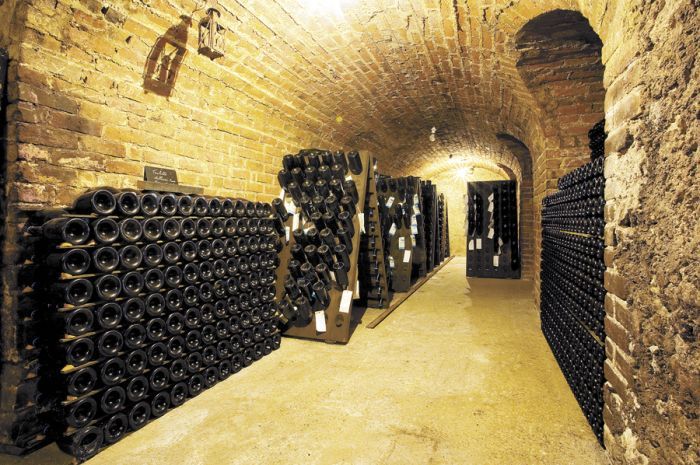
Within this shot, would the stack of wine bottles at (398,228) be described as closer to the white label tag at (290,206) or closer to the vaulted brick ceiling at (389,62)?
the vaulted brick ceiling at (389,62)

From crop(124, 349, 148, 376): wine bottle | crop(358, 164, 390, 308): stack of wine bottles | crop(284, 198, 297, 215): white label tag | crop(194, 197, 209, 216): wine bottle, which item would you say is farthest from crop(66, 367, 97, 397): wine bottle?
crop(358, 164, 390, 308): stack of wine bottles

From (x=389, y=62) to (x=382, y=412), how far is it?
13.6 feet

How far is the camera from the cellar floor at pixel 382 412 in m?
1.94

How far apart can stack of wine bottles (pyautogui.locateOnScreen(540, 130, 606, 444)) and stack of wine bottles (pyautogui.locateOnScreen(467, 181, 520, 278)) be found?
4.88 metres

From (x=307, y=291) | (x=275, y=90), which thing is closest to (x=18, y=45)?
(x=275, y=90)

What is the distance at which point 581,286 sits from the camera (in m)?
2.52

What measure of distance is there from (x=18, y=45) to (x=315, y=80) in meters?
3.05

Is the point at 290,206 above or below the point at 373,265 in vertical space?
above

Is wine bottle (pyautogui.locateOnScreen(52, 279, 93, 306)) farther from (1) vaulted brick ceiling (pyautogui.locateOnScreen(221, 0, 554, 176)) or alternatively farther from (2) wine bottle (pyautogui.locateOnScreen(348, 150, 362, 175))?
(2) wine bottle (pyautogui.locateOnScreen(348, 150, 362, 175))

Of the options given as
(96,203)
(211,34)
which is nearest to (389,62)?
(211,34)

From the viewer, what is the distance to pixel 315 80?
4512mm

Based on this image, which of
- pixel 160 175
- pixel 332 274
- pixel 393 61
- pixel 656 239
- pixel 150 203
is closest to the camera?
pixel 656 239

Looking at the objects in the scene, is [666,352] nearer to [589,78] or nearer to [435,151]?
[589,78]

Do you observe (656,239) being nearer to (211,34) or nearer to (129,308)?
(129,308)
